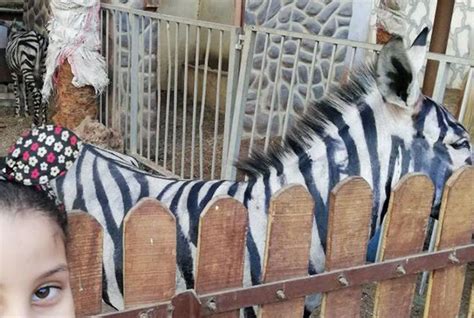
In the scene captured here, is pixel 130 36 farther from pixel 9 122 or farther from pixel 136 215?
pixel 136 215

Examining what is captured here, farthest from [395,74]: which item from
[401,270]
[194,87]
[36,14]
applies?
[36,14]

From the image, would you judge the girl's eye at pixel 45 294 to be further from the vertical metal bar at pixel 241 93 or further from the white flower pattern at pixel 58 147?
the vertical metal bar at pixel 241 93

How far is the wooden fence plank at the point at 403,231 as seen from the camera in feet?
5.82

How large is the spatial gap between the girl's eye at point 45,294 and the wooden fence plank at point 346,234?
77 cm

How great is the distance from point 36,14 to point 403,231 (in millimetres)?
7798

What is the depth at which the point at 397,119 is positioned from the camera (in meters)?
2.09

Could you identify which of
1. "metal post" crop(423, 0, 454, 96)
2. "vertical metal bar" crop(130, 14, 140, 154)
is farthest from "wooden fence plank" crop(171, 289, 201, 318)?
"vertical metal bar" crop(130, 14, 140, 154)

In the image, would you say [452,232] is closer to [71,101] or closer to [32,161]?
[32,161]

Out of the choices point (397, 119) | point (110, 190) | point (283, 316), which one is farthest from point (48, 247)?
point (397, 119)

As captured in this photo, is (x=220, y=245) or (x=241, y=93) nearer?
(x=220, y=245)

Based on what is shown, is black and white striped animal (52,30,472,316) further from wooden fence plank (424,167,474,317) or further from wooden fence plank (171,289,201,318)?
wooden fence plank (171,289,201,318)

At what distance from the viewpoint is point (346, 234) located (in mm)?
1715

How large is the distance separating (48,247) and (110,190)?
1133mm

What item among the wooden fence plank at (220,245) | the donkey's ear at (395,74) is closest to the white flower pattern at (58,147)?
the wooden fence plank at (220,245)
